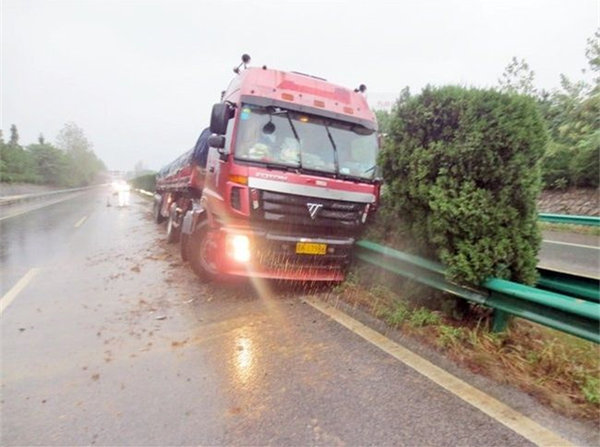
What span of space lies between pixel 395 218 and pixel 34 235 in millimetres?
9775

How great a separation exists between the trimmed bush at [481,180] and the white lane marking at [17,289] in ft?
Answer: 16.6

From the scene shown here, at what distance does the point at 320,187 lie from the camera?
4.45m

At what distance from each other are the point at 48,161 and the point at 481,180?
59.7 metres

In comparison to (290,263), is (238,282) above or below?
below

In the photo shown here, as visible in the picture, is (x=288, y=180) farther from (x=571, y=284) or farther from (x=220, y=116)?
(x=571, y=284)

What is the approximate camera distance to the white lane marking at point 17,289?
14.6 ft

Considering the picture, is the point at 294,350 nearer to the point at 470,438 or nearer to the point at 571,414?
the point at 470,438

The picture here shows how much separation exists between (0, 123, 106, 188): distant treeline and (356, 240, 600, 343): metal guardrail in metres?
45.4

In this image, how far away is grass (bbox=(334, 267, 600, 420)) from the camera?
96.5 inches

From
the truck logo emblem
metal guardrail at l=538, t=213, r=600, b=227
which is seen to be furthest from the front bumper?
metal guardrail at l=538, t=213, r=600, b=227

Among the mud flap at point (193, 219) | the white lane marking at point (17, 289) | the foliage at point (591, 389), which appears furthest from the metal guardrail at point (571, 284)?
the white lane marking at point (17, 289)

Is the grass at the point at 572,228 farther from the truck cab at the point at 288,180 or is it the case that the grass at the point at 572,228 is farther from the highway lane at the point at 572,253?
the truck cab at the point at 288,180

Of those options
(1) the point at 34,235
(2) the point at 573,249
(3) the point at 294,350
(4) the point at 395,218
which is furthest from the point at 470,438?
(1) the point at 34,235

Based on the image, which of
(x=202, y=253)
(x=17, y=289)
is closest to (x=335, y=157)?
(x=202, y=253)
